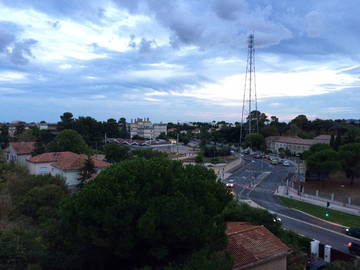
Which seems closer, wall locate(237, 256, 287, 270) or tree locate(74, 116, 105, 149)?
wall locate(237, 256, 287, 270)

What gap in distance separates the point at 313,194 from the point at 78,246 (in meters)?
30.7

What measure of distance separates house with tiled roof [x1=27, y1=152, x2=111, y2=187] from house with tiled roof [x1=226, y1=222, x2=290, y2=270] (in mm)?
21178

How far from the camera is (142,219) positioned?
9.62 meters

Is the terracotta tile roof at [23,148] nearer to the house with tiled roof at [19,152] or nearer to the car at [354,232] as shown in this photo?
the house with tiled roof at [19,152]

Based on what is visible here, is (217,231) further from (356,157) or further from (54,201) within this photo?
(356,157)

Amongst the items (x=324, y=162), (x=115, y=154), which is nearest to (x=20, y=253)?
(x=115, y=154)

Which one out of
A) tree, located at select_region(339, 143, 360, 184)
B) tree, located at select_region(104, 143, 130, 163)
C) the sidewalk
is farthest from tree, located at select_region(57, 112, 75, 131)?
tree, located at select_region(339, 143, 360, 184)

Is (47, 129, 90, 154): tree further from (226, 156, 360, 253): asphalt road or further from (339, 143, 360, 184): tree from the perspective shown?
(339, 143, 360, 184): tree

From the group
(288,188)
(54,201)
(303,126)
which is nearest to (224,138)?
(303,126)

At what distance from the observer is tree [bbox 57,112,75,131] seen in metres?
74.6

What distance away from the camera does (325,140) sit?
78375 mm

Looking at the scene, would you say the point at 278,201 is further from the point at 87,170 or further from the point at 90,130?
the point at 90,130

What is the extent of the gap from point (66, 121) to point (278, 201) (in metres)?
59.1

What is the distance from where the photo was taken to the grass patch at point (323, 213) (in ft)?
83.8
